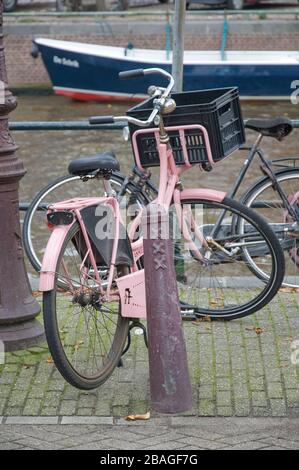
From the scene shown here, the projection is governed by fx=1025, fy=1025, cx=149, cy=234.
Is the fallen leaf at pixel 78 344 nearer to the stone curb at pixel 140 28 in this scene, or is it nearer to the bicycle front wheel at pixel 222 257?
the bicycle front wheel at pixel 222 257

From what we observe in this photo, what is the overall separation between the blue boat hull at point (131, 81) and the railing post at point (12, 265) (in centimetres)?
1523

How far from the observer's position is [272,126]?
5.88 meters

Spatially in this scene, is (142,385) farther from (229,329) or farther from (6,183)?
(6,183)

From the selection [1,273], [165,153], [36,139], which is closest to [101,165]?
[165,153]

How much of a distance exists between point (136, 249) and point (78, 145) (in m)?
11.1

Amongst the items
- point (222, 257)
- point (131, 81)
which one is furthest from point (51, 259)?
point (131, 81)

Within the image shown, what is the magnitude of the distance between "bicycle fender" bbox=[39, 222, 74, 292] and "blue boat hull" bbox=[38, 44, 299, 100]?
15900 millimetres

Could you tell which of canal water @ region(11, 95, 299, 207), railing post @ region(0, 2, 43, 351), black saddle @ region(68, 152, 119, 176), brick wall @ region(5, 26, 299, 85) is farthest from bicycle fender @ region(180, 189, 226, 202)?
brick wall @ region(5, 26, 299, 85)

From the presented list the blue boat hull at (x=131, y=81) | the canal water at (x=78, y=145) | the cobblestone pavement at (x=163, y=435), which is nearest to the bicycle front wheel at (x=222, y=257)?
the cobblestone pavement at (x=163, y=435)

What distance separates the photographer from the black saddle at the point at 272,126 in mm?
5871

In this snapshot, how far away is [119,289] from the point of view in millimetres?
4855

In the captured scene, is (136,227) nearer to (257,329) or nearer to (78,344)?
(78,344)

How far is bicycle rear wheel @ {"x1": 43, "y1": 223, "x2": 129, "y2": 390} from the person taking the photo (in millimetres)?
4461

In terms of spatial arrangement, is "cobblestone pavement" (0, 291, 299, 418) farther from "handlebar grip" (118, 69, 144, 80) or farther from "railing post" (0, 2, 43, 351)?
"handlebar grip" (118, 69, 144, 80)
